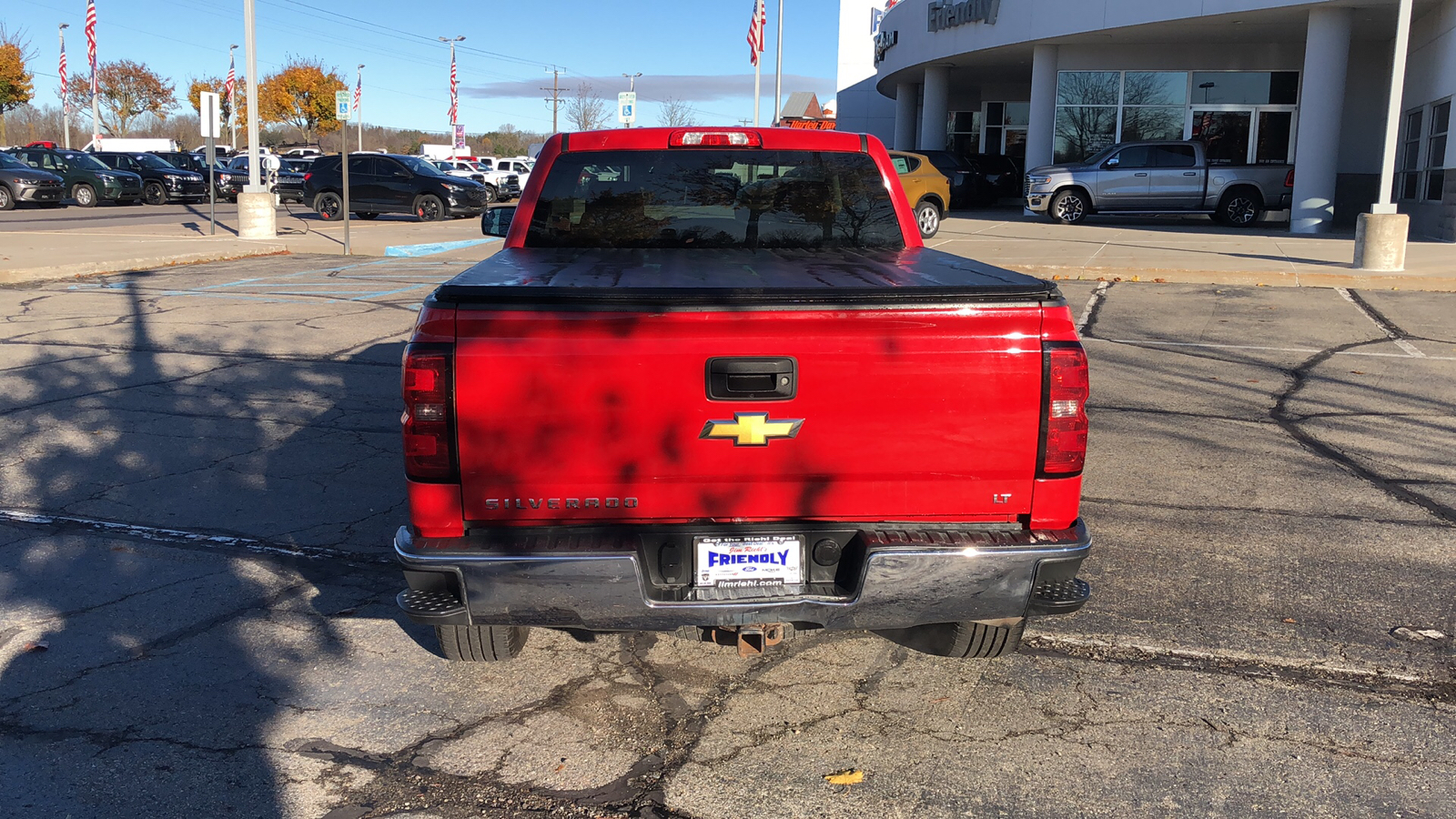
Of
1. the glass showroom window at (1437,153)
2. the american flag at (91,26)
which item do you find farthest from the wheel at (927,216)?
the american flag at (91,26)

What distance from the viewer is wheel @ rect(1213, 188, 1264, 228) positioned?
24.1m

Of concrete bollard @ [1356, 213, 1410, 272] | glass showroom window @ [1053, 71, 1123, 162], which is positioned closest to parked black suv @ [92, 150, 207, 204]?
glass showroom window @ [1053, 71, 1123, 162]

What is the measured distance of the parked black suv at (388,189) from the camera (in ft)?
93.3

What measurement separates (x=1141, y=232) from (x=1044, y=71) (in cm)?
693

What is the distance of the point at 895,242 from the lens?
5105 millimetres

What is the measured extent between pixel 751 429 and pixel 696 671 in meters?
1.24

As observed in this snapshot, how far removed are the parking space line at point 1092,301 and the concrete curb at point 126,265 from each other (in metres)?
13.6

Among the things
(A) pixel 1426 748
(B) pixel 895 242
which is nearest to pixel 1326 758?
(A) pixel 1426 748

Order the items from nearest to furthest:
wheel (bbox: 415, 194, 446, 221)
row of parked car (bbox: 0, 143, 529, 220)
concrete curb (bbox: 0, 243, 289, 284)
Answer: concrete curb (bbox: 0, 243, 289, 284), row of parked car (bbox: 0, 143, 529, 220), wheel (bbox: 415, 194, 446, 221)

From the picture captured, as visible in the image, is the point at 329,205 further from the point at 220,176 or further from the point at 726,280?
the point at 726,280

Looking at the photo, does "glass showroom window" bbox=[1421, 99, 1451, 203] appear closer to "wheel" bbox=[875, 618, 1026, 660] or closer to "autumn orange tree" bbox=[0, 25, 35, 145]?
"wheel" bbox=[875, 618, 1026, 660]

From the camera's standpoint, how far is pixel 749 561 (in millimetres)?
3285

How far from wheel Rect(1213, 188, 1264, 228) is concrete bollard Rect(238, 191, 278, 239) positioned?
19.9 metres

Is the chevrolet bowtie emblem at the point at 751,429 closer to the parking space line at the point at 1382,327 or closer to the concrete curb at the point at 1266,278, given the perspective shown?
the parking space line at the point at 1382,327
